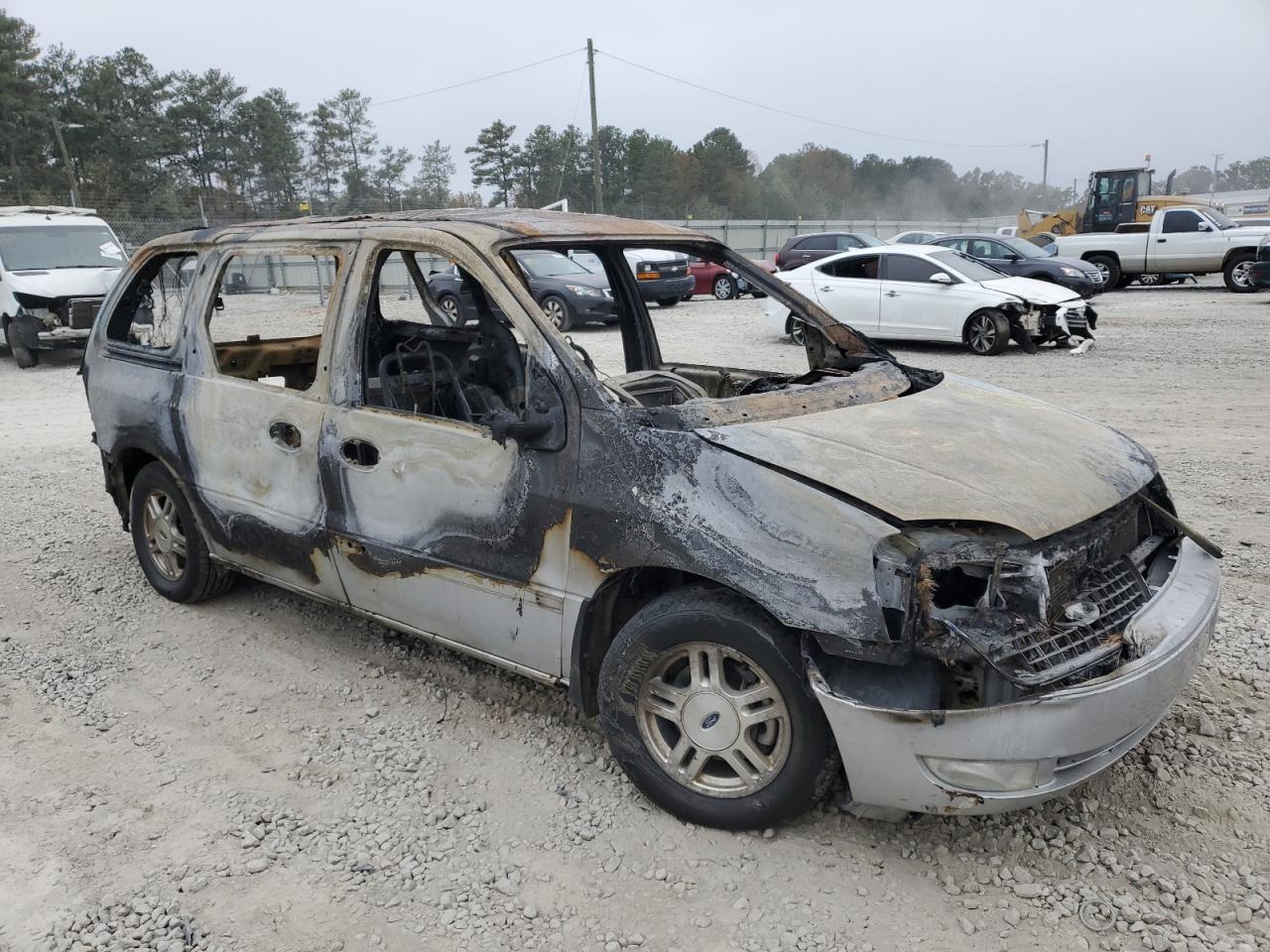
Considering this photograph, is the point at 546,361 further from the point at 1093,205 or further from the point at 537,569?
the point at 1093,205

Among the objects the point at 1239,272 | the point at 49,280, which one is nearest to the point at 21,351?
the point at 49,280

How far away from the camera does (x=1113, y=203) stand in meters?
24.4

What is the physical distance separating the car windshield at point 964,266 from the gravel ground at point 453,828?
29.3 ft

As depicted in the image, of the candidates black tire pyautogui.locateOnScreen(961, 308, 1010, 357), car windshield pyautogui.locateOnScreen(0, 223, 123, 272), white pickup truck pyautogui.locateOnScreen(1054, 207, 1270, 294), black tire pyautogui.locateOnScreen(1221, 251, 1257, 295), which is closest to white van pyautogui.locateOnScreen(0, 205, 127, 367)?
car windshield pyautogui.locateOnScreen(0, 223, 123, 272)

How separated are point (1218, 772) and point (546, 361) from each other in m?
2.53

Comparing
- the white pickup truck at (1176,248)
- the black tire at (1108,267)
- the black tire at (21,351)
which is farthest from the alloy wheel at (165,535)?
the black tire at (1108,267)

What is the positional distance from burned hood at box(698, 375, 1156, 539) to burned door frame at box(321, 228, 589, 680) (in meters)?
0.63

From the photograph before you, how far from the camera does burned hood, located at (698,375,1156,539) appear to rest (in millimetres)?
2539

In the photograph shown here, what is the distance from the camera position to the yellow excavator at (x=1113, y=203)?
2352 cm

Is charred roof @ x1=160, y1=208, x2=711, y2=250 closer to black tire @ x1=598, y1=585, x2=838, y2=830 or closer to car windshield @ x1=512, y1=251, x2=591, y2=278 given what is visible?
black tire @ x1=598, y1=585, x2=838, y2=830

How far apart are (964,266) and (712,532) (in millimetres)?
11815

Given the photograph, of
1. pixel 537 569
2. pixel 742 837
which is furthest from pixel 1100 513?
pixel 537 569

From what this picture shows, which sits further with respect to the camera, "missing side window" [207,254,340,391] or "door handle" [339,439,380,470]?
"missing side window" [207,254,340,391]

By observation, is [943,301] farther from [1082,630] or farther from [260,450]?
[1082,630]
